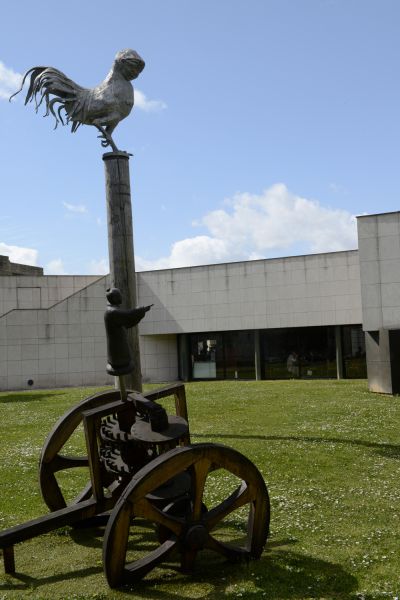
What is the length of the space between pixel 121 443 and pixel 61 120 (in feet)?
27.8

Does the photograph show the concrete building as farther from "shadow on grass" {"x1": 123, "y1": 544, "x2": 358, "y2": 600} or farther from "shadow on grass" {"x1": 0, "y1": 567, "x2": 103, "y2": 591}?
"shadow on grass" {"x1": 0, "y1": 567, "x2": 103, "y2": 591}

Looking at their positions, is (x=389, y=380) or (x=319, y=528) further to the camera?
(x=389, y=380)

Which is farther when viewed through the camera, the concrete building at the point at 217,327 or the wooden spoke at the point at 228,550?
the concrete building at the point at 217,327

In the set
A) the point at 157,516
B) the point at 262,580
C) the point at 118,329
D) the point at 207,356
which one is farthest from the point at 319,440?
the point at 207,356

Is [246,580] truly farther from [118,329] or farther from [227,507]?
[118,329]

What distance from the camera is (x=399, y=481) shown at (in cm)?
970

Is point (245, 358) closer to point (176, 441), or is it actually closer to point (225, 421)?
point (225, 421)

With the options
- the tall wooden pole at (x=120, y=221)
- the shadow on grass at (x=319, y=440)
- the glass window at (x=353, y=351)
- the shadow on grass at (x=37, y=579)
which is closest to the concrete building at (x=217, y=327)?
the glass window at (x=353, y=351)

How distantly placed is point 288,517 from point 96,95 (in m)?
8.96

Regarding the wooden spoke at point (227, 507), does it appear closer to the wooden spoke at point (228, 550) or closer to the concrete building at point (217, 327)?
the wooden spoke at point (228, 550)

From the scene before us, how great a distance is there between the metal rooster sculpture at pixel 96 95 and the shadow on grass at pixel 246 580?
8.76 metres

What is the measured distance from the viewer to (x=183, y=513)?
21.3 ft

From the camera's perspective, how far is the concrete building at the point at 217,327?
32219 mm

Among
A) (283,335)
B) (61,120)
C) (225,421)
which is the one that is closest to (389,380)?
(225,421)
